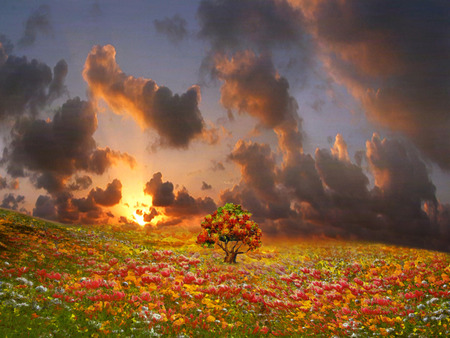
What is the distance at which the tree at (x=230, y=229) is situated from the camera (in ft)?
101

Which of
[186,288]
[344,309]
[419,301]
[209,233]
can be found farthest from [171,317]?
[209,233]

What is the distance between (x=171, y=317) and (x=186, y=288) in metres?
5.12

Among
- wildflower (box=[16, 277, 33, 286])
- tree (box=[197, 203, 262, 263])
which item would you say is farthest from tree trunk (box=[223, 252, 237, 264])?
wildflower (box=[16, 277, 33, 286])

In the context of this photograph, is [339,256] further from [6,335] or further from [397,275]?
[6,335]

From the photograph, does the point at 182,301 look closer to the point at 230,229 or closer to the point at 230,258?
the point at 230,229

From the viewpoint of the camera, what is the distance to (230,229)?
3102cm

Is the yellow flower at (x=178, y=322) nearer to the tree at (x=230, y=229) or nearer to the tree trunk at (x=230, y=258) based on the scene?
the tree at (x=230, y=229)

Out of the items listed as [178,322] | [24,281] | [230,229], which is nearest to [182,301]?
[178,322]

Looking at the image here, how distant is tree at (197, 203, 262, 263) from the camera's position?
30.9 metres

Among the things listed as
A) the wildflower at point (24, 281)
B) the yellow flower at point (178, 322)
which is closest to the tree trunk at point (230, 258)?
the yellow flower at point (178, 322)

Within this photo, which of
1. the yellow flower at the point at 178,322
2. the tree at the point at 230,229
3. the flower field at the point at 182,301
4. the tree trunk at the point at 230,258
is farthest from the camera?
the tree trunk at the point at 230,258

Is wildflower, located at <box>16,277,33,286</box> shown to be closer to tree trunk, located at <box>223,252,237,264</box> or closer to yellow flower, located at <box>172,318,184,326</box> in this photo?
yellow flower, located at <box>172,318,184,326</box>

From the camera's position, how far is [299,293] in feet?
68.8

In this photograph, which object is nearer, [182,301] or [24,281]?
[24,281]
